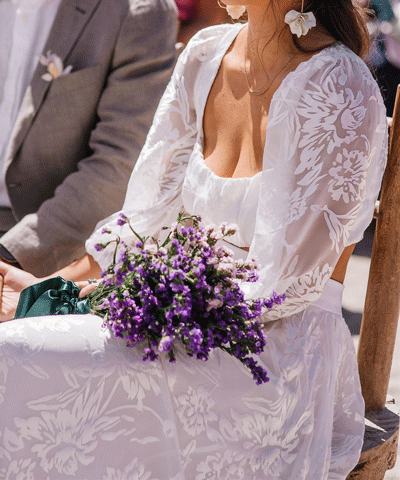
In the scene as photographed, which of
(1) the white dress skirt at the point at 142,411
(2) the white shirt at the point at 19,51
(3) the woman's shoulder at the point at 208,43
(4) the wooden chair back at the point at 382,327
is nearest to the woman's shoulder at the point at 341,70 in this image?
(4) the wooden chair back at the point at 382,327

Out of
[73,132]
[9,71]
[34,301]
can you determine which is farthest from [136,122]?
[34,301]

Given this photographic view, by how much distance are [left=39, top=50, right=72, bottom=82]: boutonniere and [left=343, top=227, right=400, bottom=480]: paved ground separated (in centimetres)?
190

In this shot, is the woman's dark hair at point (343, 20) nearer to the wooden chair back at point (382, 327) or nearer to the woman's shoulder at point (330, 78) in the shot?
the woman's shoulder at point (330, 78)

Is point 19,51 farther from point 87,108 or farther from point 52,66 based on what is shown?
point 87,108

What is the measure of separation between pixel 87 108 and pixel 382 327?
1.34 m

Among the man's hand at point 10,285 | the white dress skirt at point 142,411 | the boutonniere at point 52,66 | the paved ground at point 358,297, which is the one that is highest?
the boutonniere at point 52,66

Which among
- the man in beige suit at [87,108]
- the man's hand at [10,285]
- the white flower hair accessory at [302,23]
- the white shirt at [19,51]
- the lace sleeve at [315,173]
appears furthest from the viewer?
the white shirt at [19,51]

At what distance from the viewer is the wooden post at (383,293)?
2.06 meters

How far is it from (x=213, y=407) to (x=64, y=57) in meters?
1.58

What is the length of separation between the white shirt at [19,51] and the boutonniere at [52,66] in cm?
9

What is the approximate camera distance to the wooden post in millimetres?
2057

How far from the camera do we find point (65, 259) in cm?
269

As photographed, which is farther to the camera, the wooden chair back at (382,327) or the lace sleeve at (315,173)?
the wooden chair back at (382,327)

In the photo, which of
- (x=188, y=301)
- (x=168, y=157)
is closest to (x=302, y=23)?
(x=168, y=157)
